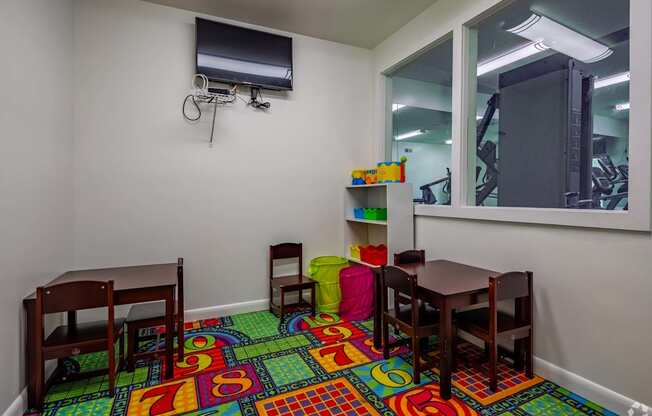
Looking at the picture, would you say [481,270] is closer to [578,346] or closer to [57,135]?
[578,346]

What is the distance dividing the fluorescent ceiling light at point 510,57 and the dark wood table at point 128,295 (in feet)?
10.1

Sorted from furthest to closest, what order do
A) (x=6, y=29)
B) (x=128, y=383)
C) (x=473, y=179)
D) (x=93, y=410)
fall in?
(x=473, y=179) < (x=128, y=383) < (x=93, y=410) < (x=6, y=29)

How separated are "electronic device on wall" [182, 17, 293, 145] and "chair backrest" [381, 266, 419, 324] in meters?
2.16

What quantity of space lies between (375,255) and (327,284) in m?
0.59

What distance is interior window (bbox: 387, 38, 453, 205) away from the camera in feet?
10.3

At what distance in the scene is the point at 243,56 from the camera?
10.8 feet

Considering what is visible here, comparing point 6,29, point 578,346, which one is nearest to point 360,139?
point 578,346

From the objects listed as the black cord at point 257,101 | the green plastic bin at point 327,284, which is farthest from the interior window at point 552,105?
A: the black cord at point 257,101

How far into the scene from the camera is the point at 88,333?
2078 mm

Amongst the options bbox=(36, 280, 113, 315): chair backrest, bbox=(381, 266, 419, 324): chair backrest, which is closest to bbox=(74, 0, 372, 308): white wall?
bbox=(36, 280, 113, 315): chair backrest

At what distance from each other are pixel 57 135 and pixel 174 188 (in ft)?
3.15

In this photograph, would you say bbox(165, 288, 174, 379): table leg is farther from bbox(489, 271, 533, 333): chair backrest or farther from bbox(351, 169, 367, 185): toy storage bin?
bbox(351, 169, 367, 185): toy storage bin

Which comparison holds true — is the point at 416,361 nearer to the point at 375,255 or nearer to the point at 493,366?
the point at 493,366

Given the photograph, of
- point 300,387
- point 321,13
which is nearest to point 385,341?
point 300,387
